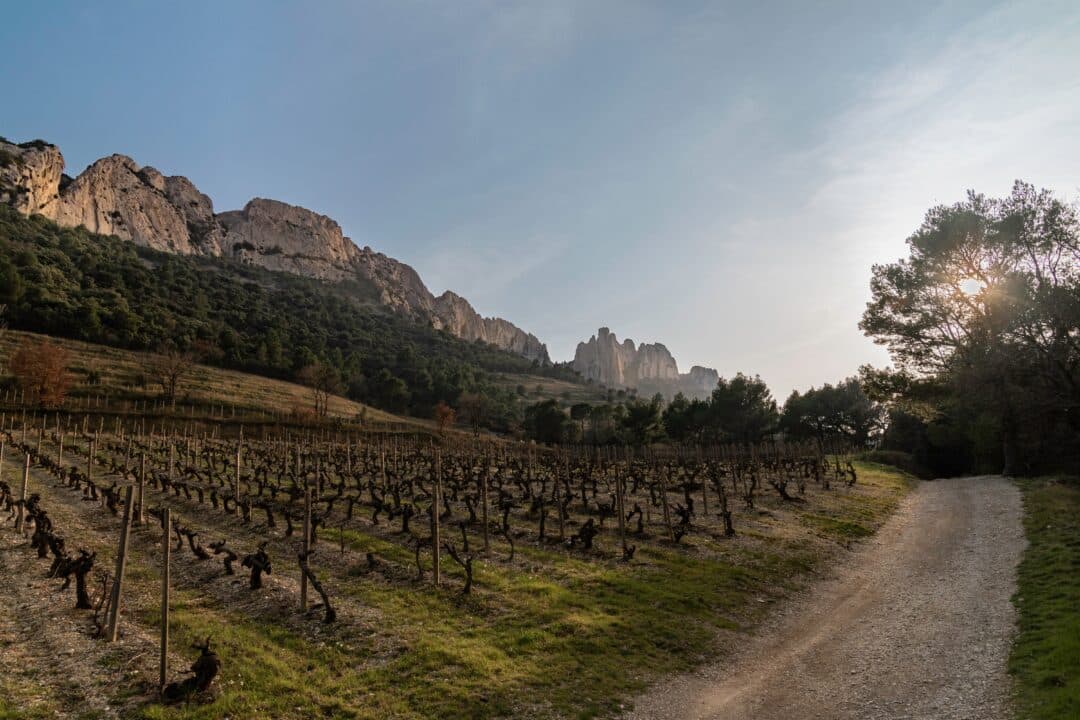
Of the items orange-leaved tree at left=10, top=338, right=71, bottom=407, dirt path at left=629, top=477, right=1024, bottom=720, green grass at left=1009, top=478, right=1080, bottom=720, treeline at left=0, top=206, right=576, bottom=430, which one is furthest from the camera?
treeline at left=0, top=206, right=576, bottom=430

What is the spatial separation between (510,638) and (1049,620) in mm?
10491

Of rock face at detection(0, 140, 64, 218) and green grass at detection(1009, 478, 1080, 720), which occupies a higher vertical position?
rock face at detection(0, 140, 64, 218)

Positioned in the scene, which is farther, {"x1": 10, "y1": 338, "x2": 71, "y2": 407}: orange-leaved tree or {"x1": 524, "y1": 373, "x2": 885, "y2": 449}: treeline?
{"x1": 524, "y1": 373, "x2": 885, "y2": 449}: treeline

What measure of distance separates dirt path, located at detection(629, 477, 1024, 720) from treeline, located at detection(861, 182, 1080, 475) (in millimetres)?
12422

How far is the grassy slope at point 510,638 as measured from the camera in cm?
877

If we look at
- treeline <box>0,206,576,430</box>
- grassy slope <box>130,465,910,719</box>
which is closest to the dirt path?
grassy slope <box>130,465,910,719</box>

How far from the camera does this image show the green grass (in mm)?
8273

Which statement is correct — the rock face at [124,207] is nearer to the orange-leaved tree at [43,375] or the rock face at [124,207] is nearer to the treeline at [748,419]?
the orange-leaved tree at [43,375]

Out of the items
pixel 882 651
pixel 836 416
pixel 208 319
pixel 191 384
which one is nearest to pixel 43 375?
pixel 191 384

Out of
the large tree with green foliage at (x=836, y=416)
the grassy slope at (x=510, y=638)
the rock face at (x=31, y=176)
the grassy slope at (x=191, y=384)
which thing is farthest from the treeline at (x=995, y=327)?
the rock face at (x=31, y=176)

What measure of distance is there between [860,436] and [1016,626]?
224 ft

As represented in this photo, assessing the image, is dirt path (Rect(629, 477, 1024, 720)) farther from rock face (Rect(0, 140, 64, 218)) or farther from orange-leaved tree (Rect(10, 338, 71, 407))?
rock face (Rect(0, 140, 64, 218))

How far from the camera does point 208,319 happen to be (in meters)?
104

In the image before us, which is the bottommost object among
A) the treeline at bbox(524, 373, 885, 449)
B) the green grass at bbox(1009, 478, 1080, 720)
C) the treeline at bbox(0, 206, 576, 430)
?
the green grass at bbox(1009, 478, 1080, 720)
